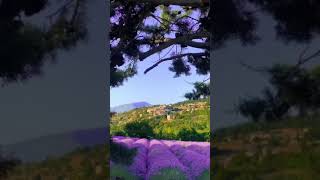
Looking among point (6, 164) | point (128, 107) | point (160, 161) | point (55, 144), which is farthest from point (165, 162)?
point (6, 164)

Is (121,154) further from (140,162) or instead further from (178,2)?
(178,2)

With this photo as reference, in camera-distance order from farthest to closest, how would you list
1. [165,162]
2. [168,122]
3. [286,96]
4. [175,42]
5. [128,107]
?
[168,122] < [128,107] < [165,162] < [175,42] < [286,96]

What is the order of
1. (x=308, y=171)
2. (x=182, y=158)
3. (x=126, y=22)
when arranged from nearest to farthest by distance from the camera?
(x=308, y=171)
(x=126, y=22)
(x=182, y=158)

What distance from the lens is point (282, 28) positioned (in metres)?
3.55

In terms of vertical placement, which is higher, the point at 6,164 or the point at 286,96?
the point at 286,96

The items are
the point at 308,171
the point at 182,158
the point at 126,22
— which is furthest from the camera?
the point at 182,158

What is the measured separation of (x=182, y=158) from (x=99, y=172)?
2.44 meters

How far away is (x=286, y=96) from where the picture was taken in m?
3.57

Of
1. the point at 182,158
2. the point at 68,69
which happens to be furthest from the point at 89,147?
the point at 182,158

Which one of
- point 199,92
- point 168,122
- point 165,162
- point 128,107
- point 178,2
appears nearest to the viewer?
point 178,2

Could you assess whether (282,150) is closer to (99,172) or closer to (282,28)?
(282,28)

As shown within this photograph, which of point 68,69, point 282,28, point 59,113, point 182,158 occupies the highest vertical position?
point 282,28

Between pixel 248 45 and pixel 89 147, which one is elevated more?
pixel 248 45

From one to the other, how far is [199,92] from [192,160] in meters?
0.99
